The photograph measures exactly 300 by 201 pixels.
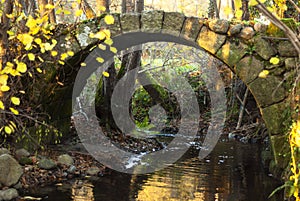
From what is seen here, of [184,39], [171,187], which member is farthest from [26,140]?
[184,39]

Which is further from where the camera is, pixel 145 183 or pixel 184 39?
pixel 184 39

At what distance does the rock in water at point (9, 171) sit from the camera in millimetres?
5434

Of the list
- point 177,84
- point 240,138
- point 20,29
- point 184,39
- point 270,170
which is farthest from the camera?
point 177,84

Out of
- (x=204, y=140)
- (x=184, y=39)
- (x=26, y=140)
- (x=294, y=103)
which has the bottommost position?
(x=204, y=140)

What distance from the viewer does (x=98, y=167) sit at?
714 cm

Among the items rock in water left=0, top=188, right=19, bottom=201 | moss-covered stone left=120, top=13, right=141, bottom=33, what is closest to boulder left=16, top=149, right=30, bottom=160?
rock in water left=0, top=188, right=19, bottom=201

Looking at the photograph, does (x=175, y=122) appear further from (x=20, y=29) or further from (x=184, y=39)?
(x=20, y=29)

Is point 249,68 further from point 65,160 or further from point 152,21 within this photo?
point 65,160

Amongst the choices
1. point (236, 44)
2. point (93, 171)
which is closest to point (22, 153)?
point (93, 171)

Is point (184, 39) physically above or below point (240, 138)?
above

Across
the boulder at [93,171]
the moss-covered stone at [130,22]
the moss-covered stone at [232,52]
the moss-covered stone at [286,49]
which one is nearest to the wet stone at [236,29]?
the moss-covered stone at [232,52]

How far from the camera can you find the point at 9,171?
5.50 m

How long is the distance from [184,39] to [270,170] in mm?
2662

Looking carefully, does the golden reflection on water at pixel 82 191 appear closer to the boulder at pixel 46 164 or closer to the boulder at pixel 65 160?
the boulder at pixel 46 164
